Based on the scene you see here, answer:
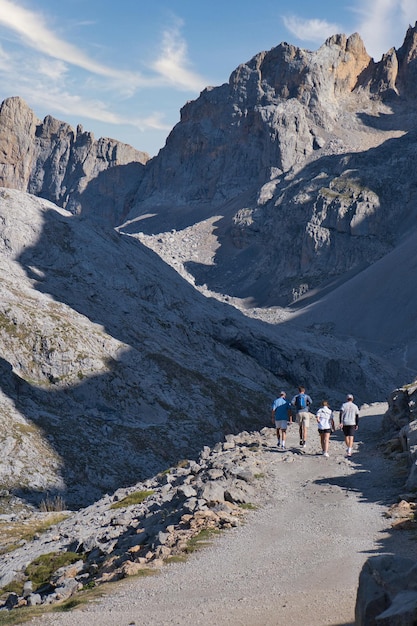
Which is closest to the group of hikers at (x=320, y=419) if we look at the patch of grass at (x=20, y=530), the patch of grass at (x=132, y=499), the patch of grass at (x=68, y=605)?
the patch of grass at (x=132, y=499)

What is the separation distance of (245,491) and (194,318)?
44343mm

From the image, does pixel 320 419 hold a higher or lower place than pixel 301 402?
lower

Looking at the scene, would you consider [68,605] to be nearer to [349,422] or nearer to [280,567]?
[280,567]

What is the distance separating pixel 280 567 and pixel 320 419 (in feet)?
38.5

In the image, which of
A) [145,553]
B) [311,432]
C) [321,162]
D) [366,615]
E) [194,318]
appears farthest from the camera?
[321,162]

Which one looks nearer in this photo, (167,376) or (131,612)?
(131,612)

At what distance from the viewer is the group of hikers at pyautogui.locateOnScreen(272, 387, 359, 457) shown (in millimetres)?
27953

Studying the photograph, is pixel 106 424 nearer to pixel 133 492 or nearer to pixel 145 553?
pixel 133 492

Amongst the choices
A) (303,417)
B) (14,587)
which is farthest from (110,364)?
(14,587)

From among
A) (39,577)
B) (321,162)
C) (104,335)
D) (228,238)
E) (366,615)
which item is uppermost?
(321,162)

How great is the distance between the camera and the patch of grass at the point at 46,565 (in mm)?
21156

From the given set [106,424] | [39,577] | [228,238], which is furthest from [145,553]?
[228,238]

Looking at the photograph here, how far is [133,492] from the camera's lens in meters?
29.1

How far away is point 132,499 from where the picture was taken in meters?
27.1
